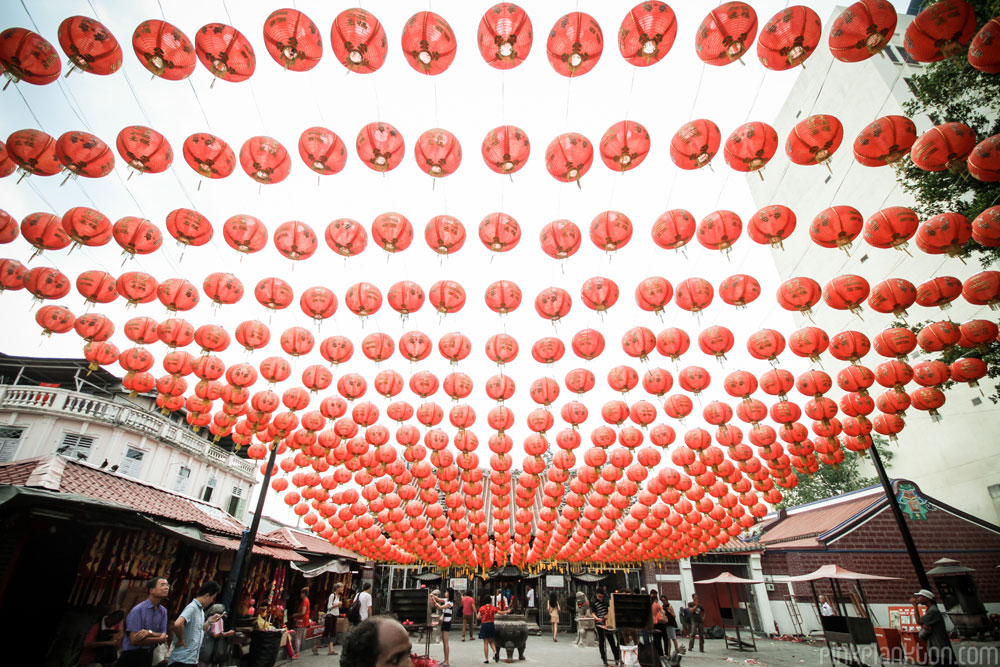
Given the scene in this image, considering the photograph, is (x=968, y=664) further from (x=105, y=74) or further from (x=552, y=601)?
(x=105, y=74)

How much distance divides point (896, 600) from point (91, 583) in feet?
79.8

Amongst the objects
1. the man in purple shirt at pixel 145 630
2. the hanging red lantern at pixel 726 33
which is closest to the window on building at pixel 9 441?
the man in purple shirt at pixel 145 630

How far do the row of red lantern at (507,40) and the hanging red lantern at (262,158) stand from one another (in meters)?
0.89

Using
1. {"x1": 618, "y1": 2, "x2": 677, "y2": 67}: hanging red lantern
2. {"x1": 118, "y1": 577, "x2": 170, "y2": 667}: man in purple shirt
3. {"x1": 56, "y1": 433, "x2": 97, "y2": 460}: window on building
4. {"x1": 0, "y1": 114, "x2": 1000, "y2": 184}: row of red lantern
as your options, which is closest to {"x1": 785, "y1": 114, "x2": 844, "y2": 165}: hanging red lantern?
{"x1": 0, "y1": 114, "x2": 1000, "y2": 184}: row of red lantern

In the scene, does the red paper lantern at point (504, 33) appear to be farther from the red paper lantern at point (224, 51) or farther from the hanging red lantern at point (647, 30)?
the red paper lantern at point (224, 51)

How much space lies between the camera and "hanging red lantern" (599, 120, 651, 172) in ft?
16.5

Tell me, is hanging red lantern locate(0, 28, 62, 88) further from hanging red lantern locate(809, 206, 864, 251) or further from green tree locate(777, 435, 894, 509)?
green tree locate(777, 435, 894, 509)

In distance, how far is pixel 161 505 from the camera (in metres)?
10.7

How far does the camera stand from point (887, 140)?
16.5 feet

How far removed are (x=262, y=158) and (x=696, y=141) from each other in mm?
5088

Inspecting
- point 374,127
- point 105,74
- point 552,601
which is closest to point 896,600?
point 552,601

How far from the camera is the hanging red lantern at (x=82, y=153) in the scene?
4895 mm

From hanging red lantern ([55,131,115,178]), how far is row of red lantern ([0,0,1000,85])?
656 millimetres

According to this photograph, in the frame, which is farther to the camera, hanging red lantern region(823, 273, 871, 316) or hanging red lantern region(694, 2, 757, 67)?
hanging red lantern region(823, 273, 871, 316)
